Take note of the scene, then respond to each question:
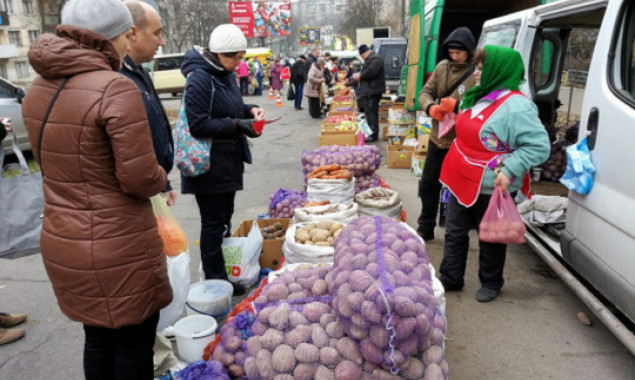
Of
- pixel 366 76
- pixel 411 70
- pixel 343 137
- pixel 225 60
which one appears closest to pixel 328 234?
pixel 225 60

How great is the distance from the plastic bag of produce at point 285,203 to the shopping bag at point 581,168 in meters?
2.61

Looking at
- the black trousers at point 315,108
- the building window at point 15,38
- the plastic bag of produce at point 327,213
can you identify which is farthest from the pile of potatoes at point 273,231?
the building window at point 15,38

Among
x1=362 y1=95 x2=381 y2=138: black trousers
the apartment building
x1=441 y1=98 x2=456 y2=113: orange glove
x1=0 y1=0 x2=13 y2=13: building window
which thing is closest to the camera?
x1=441 y1=98 x2=456 y2=113: orange glove

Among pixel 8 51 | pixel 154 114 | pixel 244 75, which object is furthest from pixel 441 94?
pixel 8 51

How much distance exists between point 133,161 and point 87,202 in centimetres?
25

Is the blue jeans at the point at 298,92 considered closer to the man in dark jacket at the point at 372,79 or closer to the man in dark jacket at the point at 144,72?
the man in dark jacket at the point at 372,79

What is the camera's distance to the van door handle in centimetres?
302

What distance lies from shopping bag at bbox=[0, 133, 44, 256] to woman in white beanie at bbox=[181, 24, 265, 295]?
101 centimetres

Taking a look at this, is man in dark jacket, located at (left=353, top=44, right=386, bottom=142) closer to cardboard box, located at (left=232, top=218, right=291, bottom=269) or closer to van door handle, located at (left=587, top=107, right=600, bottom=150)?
cardboard box, located at (left=232, top=218, right=291, bottom=269)

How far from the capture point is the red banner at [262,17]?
50.0 meters

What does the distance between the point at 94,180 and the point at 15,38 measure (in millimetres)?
54104

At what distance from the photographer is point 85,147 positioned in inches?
72.1

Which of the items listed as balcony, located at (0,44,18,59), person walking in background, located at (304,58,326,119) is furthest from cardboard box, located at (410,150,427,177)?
balcony, located at (0,44,18,59)

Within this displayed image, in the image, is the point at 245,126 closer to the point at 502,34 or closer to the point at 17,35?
the point at 502,34
